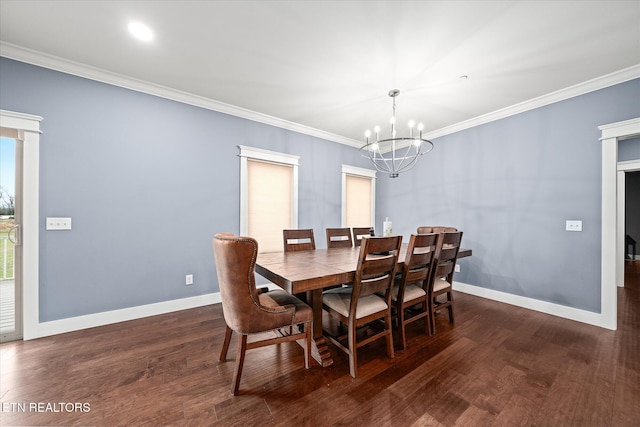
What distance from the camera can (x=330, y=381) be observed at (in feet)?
5.45

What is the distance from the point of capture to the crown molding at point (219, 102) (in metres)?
2.22

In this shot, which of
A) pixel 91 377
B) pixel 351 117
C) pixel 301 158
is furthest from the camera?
pixel 301 158

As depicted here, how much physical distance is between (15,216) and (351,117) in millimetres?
3950

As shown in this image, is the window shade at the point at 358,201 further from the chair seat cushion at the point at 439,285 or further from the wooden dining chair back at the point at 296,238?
the chair seat cushion at the point at 439,285

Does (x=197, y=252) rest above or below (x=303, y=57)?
below

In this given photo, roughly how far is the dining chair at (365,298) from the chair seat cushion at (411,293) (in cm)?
23

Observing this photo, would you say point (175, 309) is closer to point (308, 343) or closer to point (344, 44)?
point (308, 343)

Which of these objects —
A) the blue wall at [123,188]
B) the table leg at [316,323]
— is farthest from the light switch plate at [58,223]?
Answer: the table leg at [316,323]

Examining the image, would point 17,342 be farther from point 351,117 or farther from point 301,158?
point 351,117

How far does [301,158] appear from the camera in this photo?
3996mm

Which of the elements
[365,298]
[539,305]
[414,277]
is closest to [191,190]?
[365,298]

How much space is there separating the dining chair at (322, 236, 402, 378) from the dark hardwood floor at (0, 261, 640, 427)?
0.20 meters

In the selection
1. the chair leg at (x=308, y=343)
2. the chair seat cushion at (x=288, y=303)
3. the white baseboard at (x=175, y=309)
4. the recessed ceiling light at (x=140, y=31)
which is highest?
the recessed ceiling light at (x=140, y=31)

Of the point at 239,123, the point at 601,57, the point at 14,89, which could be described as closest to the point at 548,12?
the point at 601,57
